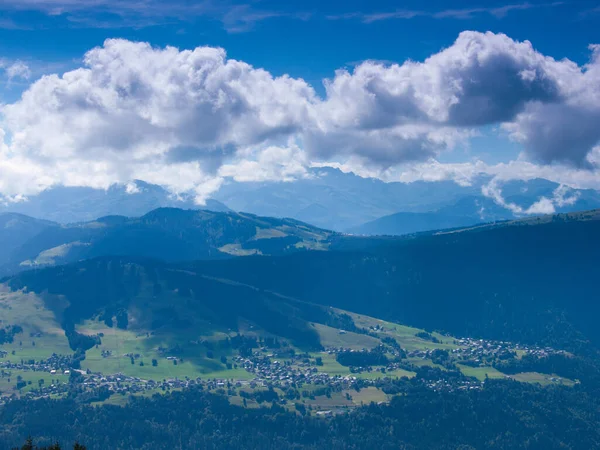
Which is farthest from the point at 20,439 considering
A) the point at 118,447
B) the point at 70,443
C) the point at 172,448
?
the point at 172,448

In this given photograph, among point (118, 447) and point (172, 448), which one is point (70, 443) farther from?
point (172, 448)

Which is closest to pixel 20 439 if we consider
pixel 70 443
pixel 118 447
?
pixel 70 443

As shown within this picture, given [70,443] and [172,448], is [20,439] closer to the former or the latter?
[70,443]

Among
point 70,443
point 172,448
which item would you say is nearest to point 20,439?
point 70,443

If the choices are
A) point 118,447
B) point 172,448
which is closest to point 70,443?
point 118,447

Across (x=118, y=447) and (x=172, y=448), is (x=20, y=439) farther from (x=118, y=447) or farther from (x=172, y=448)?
(x=172, y=448)
